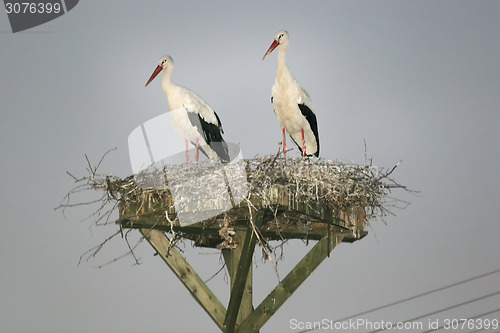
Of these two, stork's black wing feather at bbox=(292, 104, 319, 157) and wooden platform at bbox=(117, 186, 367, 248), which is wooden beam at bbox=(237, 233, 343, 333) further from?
stork's black wing feather at bbox=(292, 104, 319, 157)

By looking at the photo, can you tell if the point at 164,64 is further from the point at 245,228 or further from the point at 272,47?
the point at 245,228

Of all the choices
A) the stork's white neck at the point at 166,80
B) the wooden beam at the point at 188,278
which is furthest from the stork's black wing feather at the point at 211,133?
the wooden beam at the point at 188,278

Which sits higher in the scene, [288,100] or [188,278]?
[288,100]

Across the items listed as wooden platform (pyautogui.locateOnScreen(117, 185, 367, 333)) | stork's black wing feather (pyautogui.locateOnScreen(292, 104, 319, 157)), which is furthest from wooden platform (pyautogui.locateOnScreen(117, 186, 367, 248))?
stork's black wing feather (pyautogui.locateOnScreen(292, 104, 319, 157))

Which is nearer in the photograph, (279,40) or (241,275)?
(241,275)

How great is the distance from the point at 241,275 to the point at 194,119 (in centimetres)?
104

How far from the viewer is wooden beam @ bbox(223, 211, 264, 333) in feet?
9.71

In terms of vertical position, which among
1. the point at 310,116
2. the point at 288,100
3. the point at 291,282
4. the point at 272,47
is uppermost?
the point at 272,47

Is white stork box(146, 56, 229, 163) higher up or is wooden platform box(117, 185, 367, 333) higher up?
white stork box(146, 56, 229, 163)

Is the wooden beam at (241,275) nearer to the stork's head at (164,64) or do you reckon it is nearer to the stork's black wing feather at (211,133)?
the stork's black wing feather at (211,133)

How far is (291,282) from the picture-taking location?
3086 mm

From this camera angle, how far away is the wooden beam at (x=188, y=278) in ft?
10.6

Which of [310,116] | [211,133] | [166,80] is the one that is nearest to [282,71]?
[310,116]

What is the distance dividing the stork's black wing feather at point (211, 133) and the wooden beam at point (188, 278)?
0.65 m
